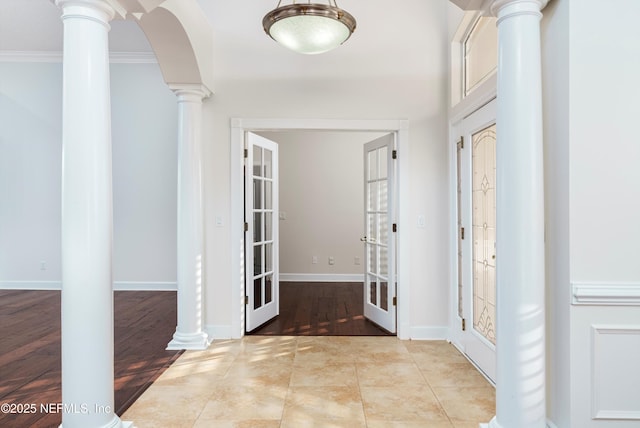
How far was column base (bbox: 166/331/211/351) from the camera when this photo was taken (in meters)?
3.65

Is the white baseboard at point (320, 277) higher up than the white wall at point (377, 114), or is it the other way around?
the white wall at point (377, 114)

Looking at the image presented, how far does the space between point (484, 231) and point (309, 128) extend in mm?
1880

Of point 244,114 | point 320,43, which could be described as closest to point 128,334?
point 244,114

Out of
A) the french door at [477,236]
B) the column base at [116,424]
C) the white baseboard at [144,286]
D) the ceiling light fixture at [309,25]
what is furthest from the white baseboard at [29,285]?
the french door at [477,236]

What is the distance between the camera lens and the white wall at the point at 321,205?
22.9ft

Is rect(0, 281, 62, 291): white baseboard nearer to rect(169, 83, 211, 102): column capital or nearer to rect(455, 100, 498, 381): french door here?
rect(169, 83, 211, 102): column capital

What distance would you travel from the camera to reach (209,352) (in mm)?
3588

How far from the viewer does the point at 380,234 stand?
4367mm

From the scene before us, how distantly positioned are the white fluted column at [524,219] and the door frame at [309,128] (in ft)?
6.52

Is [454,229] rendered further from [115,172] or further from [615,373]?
[115,172]

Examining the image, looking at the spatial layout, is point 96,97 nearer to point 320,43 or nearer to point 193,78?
point 320,43

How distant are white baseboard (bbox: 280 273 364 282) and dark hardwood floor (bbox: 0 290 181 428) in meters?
2.02

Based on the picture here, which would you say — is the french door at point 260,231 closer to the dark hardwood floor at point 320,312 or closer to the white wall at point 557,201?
the dark hardwood floor at point 320,312

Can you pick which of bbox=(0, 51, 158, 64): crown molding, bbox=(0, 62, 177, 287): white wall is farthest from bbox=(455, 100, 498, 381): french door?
bbox=(0, 51, 158, 64): crown molding
